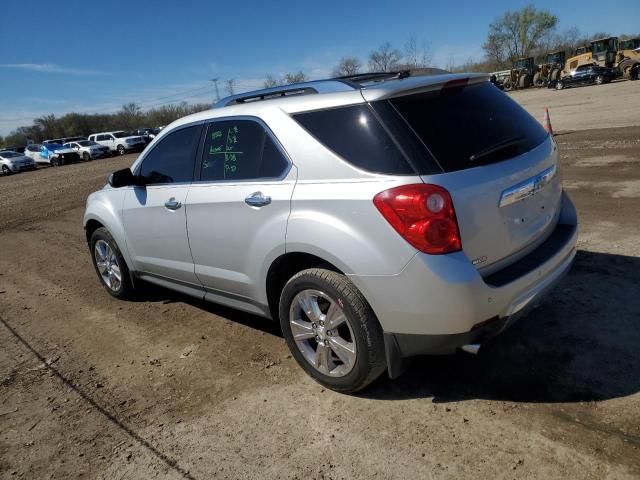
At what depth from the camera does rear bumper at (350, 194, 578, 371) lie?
2.40 metres

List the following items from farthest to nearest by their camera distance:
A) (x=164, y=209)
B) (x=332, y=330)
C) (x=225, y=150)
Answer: (x=164, y=209) < (x=225, y=150) < (x=332, y=330)

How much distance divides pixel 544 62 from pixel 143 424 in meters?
59.1

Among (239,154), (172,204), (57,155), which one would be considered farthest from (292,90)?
(57,155)

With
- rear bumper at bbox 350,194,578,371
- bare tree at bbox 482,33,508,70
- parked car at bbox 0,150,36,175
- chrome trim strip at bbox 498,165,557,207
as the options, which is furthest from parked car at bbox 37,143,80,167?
bare tree at bbox 482,33,508,70

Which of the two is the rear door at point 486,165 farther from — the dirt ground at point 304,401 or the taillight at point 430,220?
the dirt ground at point 304,401

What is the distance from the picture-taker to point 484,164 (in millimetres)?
2617

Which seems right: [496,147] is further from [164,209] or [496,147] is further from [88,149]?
[88,149]

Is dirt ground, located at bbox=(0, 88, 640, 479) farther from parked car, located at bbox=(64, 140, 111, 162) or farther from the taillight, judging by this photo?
parked car, located at bbox=(64, 140, 111, 162)

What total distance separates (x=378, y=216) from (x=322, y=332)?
34.4 inches

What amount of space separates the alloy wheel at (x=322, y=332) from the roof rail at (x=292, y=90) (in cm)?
124

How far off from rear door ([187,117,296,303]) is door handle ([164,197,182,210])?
0.15m

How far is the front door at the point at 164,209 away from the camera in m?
3.83

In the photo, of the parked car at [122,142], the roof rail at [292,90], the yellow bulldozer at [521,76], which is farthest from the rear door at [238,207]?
the yellow bulldozer at [521,76]

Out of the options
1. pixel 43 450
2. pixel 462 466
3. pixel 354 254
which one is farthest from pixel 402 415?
pixel 43 450
